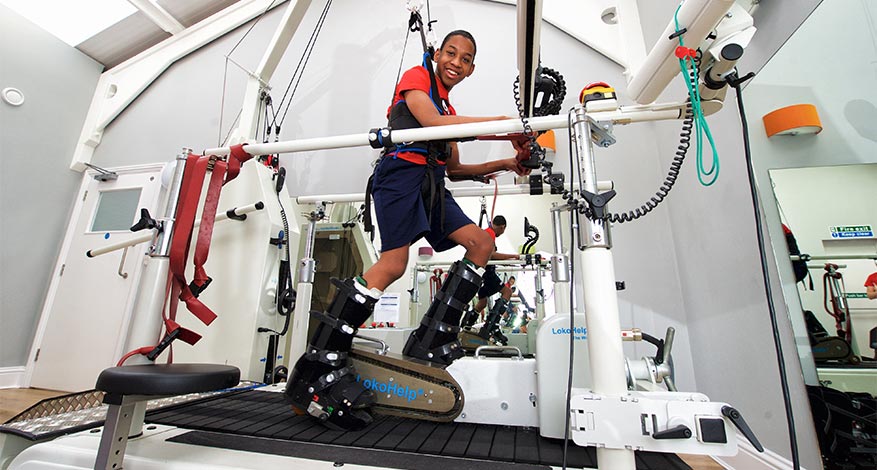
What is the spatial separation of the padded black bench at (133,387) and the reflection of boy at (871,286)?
1613 millimetres

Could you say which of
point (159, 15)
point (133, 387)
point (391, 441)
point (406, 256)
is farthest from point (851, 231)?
point (159, 15)

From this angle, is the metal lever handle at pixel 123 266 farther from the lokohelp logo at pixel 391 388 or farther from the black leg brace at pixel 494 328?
the black leg brace at pixel 494 328

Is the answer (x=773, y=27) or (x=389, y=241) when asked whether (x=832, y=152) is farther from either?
(x=389, y=241)

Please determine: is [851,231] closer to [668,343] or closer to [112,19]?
[668,343]

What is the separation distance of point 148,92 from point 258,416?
13.9 ft

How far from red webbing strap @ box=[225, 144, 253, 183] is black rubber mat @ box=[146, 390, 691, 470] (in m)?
0.87

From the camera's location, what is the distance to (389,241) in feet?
4.27

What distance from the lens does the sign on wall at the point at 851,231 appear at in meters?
0.92

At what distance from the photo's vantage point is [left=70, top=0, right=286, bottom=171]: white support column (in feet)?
12.2

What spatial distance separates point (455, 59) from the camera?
141 cm

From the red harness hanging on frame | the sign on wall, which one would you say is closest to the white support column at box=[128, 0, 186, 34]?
the red harness hanging on frame

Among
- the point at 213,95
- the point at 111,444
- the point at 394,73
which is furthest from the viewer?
the point at 213,95

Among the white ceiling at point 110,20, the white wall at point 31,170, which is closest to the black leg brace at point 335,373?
the white wall at point 31,170

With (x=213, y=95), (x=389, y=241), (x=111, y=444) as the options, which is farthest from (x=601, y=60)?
(x=213, y=95)
